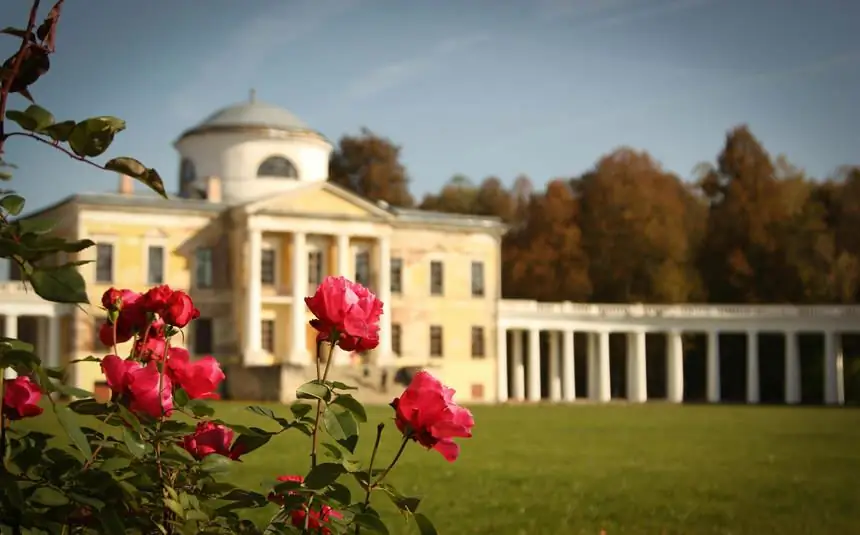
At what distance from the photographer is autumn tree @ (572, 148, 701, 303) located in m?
62.5

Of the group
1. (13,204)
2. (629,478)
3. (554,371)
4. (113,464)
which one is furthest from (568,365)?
(13,204)

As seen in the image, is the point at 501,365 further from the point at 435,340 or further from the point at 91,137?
the point at 91,137

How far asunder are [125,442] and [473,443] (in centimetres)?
2258

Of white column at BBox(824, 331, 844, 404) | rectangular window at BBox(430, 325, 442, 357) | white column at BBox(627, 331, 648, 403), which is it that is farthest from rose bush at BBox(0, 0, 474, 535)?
white column at BBox(824, 331, 844, 404)

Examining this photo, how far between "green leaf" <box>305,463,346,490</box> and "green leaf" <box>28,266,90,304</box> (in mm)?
1015

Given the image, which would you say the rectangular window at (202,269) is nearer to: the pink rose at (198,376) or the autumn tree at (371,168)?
the autumn tree at (371,168)

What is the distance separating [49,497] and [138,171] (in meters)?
0.82

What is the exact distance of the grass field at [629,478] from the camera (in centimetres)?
1203

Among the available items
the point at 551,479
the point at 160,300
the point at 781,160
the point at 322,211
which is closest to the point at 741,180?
the point at 781,160

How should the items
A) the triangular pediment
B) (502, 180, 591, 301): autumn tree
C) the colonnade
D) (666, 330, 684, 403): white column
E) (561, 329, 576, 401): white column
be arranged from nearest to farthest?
1. the triangular pediment
2. the colonnade
3. (666, 330, 684, 403): white column
4. (561, 329, 576, 401): white column
5. (502, 180, 591, 301): autumn tree

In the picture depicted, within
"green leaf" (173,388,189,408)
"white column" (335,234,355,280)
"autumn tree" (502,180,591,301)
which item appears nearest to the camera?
"green leaf" (173,388,189,408)

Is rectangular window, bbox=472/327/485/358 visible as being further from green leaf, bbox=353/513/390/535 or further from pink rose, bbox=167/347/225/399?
green leaf, bbox=353/513/390/535

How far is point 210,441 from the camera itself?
12.3 feet

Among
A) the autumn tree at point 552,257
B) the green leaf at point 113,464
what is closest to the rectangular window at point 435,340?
the autumn tree at point 552,257
